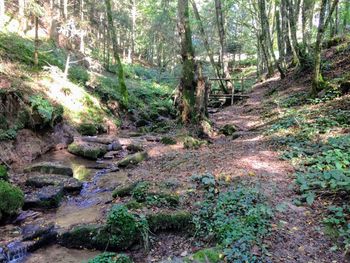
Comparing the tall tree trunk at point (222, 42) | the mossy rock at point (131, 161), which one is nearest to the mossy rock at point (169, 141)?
the mossy rock at point (131, 161)

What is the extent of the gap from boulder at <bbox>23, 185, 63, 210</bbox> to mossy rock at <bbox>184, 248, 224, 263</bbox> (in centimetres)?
376

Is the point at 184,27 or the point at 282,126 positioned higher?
the point at 184,27

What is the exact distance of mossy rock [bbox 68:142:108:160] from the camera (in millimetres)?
10422

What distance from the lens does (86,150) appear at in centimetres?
1045

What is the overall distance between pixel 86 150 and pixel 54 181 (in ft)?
9.70

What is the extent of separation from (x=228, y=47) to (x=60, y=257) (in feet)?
115

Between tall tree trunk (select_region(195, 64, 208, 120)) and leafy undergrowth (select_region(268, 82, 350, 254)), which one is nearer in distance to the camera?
leafy undergrowth (select_region(268, 82, 350, 254))

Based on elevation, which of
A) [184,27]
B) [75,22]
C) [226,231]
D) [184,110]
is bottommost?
[226,231]

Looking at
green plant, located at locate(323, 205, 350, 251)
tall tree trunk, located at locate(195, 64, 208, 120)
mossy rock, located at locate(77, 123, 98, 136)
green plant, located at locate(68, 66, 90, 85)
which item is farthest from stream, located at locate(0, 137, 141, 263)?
green plant, located at locate(68, 66, 90, 85)

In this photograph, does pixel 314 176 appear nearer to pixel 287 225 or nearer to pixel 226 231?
pixel 287 225

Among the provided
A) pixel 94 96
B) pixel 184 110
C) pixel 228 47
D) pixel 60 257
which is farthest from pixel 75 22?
pixel 228 47

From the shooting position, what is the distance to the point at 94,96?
645 inches

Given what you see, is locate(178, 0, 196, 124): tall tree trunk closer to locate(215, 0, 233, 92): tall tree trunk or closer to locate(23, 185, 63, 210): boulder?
locate(23, 185, 63, 210): boulder

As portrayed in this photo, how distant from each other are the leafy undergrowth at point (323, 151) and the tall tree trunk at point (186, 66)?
321 cm
